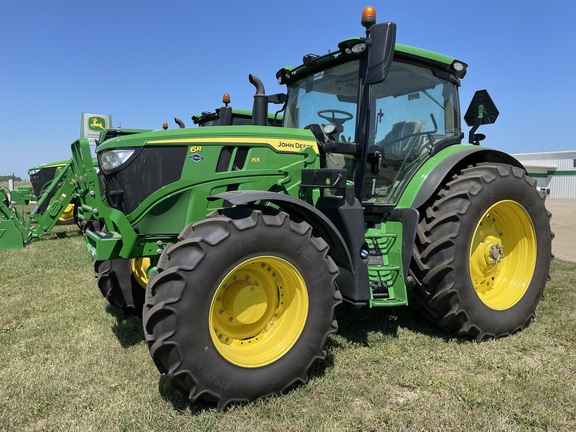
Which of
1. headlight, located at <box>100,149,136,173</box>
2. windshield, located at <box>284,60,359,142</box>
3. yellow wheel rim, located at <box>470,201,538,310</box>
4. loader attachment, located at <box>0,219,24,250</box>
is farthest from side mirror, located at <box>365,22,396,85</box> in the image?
loader attachment, located at <box>0,219,24,250</box>

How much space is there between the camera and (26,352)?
11.9 ft

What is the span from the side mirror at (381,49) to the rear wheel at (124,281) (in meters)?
2.69

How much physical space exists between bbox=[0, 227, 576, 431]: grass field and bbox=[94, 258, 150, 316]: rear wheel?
237 millimetres

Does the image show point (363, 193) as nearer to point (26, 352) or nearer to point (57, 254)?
point (26, 352)

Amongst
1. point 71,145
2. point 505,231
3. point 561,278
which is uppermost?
point 71,145

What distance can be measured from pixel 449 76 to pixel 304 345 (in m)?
3.08

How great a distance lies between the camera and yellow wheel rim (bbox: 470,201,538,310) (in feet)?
13.1

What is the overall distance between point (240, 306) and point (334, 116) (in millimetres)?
2058

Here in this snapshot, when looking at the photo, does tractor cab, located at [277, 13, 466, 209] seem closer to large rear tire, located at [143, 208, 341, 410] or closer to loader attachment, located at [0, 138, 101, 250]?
large rear tire, located at [143, 208, 341, 410]

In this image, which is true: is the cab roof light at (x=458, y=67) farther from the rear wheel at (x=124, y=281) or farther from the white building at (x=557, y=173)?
the white building at (x=557, y=173)

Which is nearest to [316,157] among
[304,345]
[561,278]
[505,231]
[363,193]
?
[363,193]

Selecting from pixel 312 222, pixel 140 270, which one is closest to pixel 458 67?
pixel 312 222

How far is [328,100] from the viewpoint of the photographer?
4.11 metres

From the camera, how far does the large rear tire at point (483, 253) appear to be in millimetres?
3607
